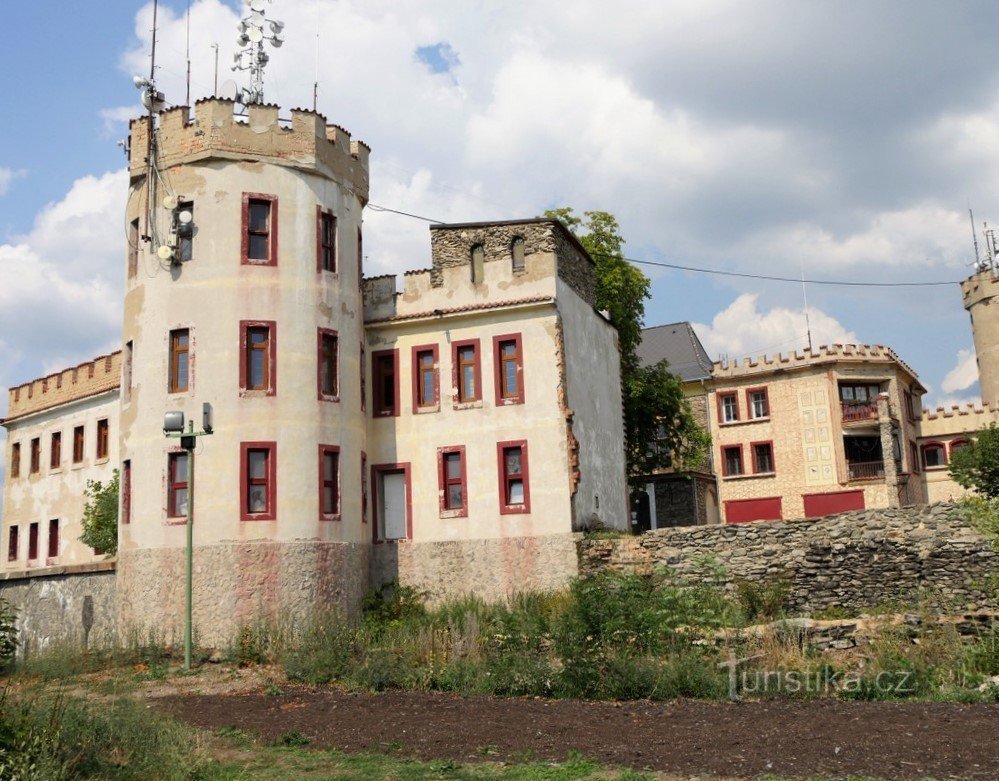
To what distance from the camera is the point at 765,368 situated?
165 ft

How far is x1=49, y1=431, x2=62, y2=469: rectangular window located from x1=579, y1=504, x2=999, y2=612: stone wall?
2558cm

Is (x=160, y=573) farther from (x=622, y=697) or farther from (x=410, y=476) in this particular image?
(x=622, y=697)

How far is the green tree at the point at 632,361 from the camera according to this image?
33688 mm

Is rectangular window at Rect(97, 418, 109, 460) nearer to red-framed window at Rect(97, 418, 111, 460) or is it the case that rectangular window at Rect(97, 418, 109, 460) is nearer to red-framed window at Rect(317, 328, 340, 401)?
red-framed window at Rect(97, 418, 111, 460)

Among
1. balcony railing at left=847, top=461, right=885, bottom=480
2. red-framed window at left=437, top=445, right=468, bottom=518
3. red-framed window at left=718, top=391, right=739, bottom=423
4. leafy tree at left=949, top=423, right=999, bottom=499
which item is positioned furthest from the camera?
red-framed window at left=718, top=391, right=739, bottom=423

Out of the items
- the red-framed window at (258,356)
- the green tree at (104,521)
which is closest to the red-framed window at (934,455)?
the green tree at (104,521)

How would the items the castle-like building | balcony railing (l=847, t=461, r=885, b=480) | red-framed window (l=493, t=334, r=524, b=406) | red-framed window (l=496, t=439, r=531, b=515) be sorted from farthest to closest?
balcony railing (l=847, t=461, r=885, b=480) < red-framed window (l=493, t=334, r=524, b=406) < red-framed window (l=496, t=439, r=531, b=515) < the castle-like building

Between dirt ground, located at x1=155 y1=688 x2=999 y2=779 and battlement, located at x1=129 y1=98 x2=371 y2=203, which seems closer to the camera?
dirt ground, located at x1=155 y1=688 x2=999 y2=779

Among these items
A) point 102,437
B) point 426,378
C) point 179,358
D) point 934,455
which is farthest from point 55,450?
point 934,455

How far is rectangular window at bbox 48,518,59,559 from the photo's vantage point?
39688 millimetres

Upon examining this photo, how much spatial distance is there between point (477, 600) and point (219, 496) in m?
6.56

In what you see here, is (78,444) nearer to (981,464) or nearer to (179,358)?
(179,358)

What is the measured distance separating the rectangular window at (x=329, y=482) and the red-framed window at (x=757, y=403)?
30488mm

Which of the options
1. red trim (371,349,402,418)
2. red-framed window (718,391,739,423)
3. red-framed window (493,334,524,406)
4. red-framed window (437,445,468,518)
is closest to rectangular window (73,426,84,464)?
red trim (371,349,402,418)
